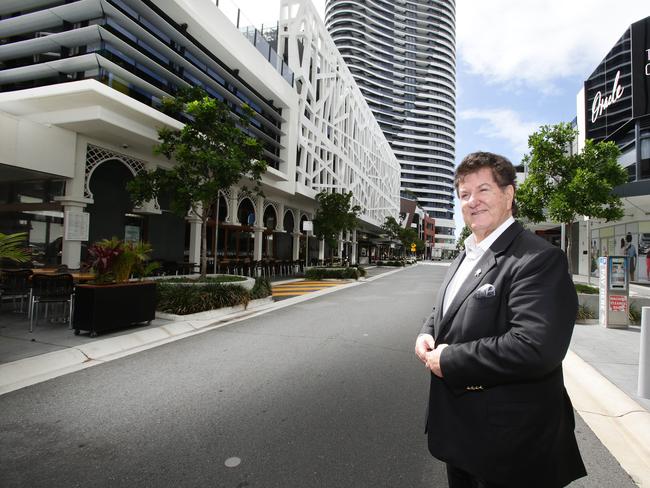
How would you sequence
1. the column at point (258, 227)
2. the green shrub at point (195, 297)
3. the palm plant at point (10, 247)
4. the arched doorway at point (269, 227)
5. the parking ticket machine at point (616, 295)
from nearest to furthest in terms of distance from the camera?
1. the palm plant at point (10, 247)
2. the parking ticket machine at point (616, 295)
3. the green shrub at point (195, 297)
4. the column at point (258, 227)
5. the arched doorway at point (269, 227)

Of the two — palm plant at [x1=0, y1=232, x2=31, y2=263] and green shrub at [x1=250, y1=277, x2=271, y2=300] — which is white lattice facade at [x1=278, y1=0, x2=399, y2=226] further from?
palm plant at [x1=0, y1=232, x2=31, y2=263]

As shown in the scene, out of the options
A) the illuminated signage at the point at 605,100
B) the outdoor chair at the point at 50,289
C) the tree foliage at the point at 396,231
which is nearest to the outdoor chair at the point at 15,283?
the outdoor chair at the point at 50,289

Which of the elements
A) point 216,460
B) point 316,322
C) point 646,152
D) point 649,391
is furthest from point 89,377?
point 646,152

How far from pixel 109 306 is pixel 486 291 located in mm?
6521

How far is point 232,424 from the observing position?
321cm

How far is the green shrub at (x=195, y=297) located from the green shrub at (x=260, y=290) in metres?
0.93

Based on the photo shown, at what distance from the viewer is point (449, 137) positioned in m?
134

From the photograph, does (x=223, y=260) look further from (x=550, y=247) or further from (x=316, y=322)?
(x=550, y=247)

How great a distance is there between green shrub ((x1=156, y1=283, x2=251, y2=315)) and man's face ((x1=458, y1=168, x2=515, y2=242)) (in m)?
7.47

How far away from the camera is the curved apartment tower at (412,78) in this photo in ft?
380

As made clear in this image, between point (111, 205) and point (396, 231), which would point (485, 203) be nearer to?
point (111, 205)

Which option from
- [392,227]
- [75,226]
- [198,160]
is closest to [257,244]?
[75,226]

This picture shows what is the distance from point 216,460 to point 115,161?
12831 millimetres

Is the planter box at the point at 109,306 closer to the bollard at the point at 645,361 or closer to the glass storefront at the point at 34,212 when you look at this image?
the glass storefront at the point at 34,212
